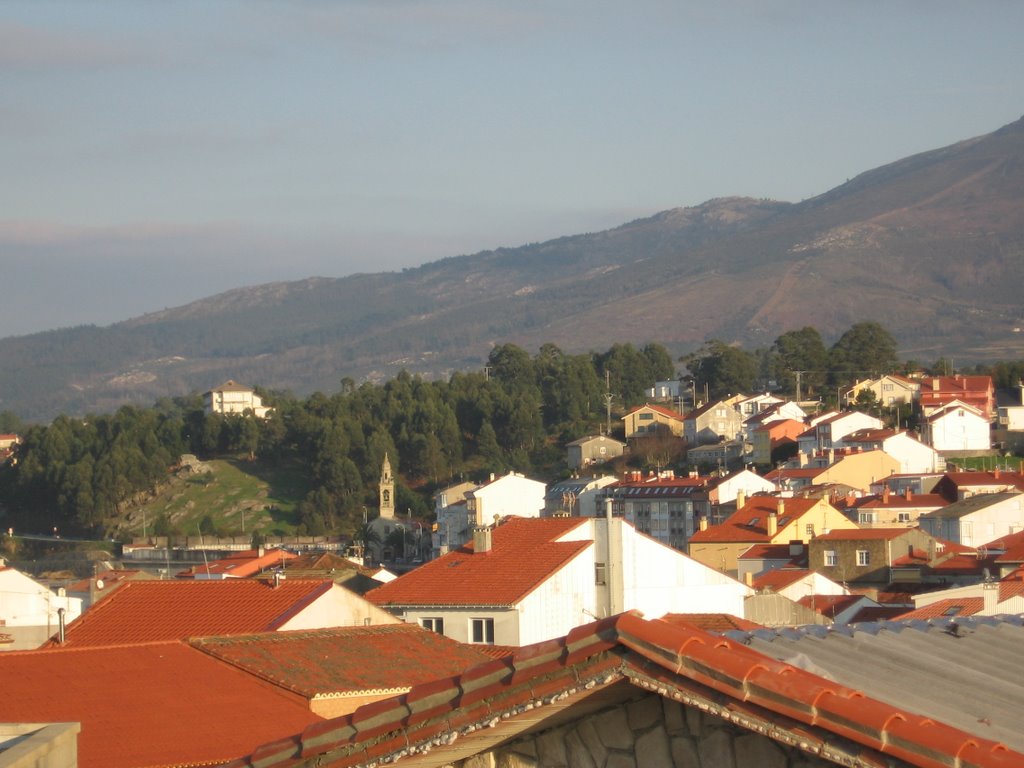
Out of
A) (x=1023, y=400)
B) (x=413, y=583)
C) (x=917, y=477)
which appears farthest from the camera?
(x=1023, y=400)

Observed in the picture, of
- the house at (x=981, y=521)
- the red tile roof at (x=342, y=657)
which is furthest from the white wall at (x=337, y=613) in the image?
the house at (x=981, y=521)

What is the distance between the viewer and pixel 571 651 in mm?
5031

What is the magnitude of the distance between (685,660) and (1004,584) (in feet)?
105

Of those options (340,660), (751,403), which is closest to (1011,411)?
(751,403)

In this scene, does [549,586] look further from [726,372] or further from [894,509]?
[726,372]

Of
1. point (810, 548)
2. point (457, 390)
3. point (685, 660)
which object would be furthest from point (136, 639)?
point (457, 390)

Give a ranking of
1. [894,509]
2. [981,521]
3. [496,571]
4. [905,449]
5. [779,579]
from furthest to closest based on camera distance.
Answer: [905,449]
[894,509]
[981,521]
[779,579]
[496,571]

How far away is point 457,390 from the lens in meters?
123

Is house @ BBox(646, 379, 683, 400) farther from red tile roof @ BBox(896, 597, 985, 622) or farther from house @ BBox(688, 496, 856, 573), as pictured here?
red tile roof @ BBox(896, 597, 985, 622)

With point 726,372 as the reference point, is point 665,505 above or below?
below

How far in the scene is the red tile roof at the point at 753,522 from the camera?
203ft

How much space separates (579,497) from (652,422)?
2596 cm

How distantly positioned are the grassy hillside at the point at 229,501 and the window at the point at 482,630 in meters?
76.5

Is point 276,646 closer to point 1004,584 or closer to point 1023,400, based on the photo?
point 1004,584
